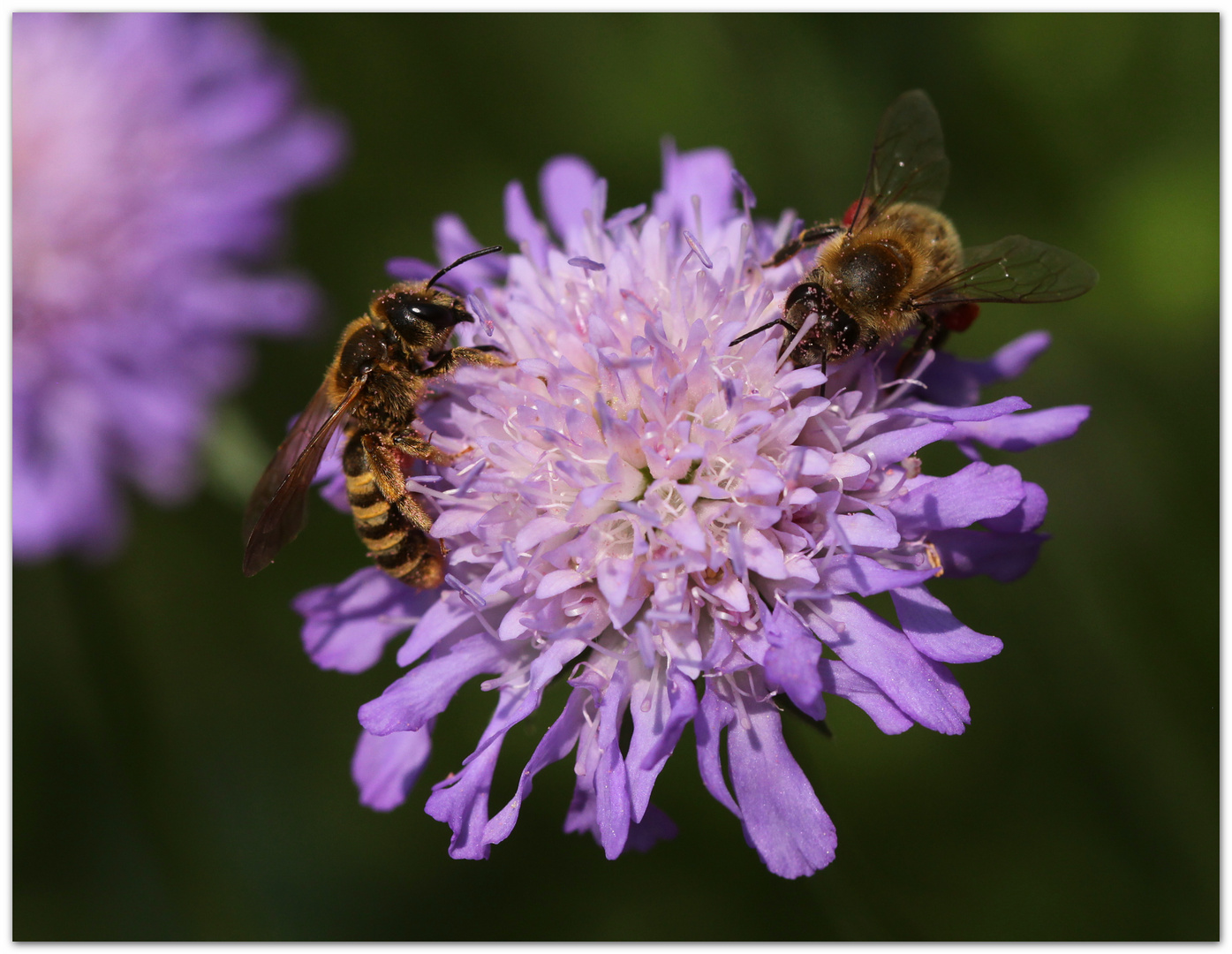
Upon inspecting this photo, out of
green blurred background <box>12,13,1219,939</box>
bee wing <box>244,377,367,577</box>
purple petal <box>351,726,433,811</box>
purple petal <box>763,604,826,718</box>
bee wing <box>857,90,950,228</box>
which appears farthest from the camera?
green blurred background <box>12,13,1219,939</box>

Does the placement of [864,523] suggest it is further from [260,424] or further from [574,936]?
[260,424]

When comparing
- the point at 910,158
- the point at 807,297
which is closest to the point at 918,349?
the point at 807,297

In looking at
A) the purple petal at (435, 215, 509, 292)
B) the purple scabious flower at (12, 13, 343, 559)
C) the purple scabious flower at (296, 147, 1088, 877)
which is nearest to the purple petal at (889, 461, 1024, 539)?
the purple scabious flower at (296, 147, 1088, 877)

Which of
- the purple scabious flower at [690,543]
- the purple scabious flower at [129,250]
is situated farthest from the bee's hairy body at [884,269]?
the purple scabious flower at [129,250]

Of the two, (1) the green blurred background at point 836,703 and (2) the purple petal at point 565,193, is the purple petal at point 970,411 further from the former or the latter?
(1) the green blurred background at point 836,703

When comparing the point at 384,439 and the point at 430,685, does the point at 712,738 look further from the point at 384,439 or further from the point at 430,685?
the point at 384,439

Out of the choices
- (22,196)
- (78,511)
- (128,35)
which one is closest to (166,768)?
(78,511)

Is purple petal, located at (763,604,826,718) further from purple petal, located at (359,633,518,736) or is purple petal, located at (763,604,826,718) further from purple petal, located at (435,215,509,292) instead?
purple petal, located at (435,215,509,292)
